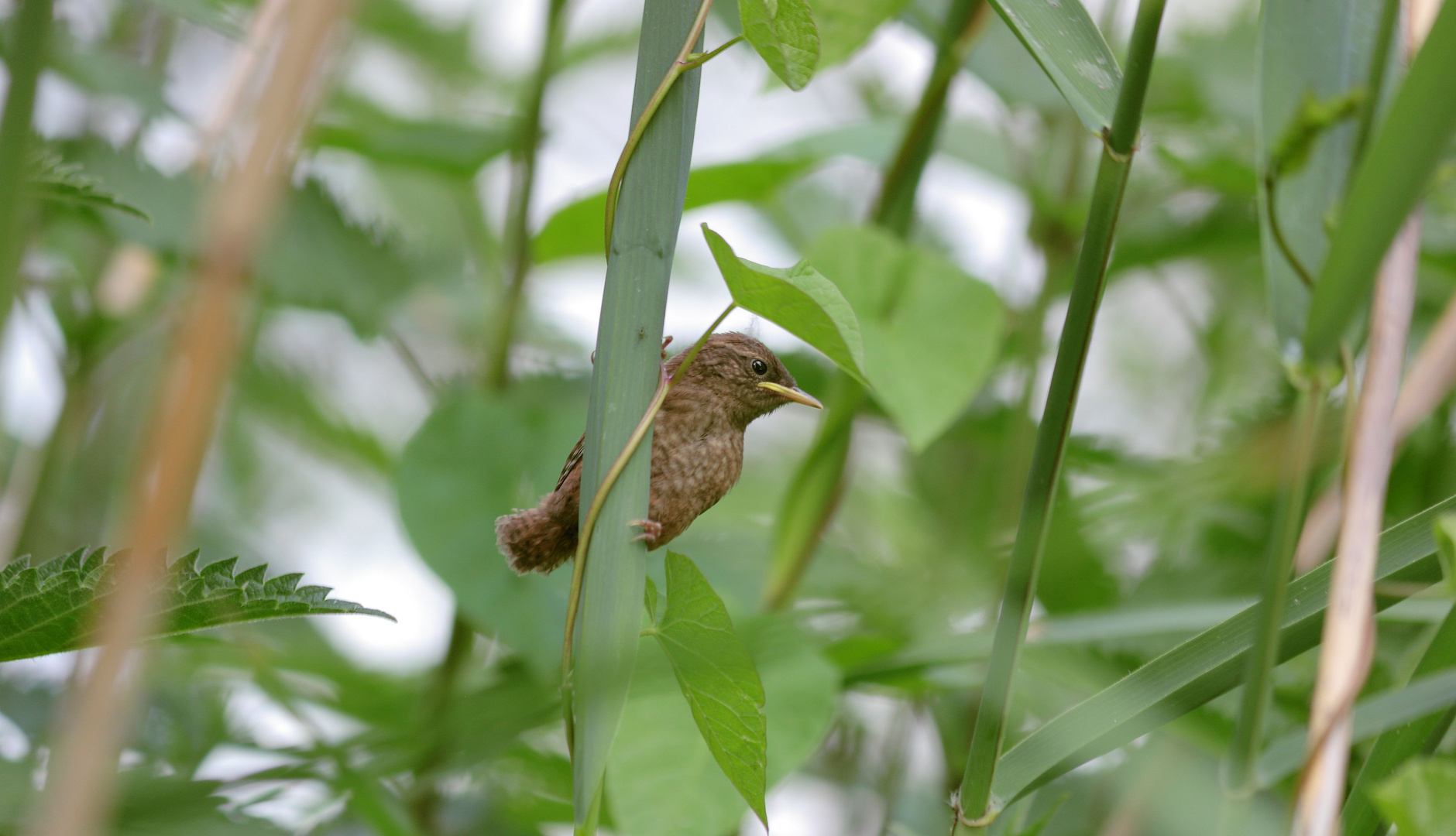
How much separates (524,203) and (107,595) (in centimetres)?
80

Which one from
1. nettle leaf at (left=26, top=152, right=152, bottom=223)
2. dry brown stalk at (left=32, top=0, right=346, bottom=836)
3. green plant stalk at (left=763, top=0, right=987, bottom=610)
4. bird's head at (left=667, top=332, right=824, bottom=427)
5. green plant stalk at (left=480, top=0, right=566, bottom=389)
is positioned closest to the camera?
dry brown stalk at (left=32, top=0, right=346, bottom=836)

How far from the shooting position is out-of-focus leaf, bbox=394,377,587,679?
0.94 metres

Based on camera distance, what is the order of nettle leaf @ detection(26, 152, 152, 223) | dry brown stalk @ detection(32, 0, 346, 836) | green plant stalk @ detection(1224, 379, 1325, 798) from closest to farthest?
1. dry brown stalk @ detection(32, 0, 346, 836)
2. green plant stalk @ detection(1224, 379, 1325, 798)
3. nettle leaf @ detection(26, 152, 152, 223)

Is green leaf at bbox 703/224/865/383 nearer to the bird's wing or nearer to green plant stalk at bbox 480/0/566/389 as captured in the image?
the bird's wing

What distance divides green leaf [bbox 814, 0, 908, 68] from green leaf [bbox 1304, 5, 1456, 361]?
565mm

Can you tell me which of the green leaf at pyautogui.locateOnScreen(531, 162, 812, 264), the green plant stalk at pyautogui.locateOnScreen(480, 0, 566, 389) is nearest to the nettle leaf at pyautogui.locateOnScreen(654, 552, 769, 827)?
the green leaf at pyautogui.locateOnScreen(531, 162, 812, 264)

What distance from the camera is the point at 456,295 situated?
1.55 metres

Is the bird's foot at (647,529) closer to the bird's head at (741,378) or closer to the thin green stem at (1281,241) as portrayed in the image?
the bird's head at (741,378)

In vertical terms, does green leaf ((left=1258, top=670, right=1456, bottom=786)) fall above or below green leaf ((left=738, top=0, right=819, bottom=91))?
below

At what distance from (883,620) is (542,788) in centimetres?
44

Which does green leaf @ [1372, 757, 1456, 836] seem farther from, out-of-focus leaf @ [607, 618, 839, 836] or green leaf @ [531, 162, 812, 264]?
green leaf @ [531, 162, 812, 264]

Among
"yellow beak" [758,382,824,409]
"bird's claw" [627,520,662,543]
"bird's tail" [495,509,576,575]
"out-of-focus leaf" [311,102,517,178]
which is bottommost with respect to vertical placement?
"bird's claw" [627,520,662,543]

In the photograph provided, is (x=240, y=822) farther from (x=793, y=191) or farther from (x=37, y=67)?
(x=793, y=191)

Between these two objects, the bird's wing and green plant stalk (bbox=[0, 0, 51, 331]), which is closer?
green plant stalk (bbox=[0, 0, 51, 331])
